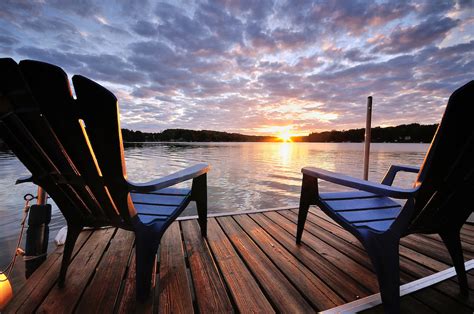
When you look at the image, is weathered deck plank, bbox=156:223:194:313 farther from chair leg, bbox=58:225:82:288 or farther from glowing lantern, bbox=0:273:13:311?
glowing lantern, bbox=0:273:13:311

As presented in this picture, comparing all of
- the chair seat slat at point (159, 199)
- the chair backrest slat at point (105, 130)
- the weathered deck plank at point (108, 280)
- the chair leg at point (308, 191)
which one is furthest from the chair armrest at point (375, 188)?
the weathered deck plank at point (108, 280)

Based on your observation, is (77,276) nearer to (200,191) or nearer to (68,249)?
(68,249)

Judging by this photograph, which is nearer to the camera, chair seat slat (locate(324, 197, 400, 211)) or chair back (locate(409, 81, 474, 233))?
chair back (locate(409, 81, 474, 233))

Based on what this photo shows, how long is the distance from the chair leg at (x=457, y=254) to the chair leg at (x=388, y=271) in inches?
22.0

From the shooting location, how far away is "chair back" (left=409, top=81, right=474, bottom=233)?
0.88 m

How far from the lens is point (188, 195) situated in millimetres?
1793

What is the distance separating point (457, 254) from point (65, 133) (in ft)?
7.93

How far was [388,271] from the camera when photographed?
1.02 meters

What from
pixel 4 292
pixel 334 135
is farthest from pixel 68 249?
pixel 334 135

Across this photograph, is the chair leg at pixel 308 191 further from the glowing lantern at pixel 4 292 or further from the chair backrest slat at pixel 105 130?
the glowing lantern at pixel 4 292

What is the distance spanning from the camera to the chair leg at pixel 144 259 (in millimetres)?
1098

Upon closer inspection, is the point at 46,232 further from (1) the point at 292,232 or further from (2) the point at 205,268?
(1) the point at 292,232

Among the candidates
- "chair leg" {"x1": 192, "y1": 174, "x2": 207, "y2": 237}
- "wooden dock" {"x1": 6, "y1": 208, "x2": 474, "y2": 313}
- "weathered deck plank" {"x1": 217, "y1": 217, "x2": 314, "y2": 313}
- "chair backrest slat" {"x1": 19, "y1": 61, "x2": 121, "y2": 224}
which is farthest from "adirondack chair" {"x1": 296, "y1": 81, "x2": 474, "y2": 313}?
"chair backrest slat" {"x1": 19, "y1": 61, "x2": 121, "y2": 224}

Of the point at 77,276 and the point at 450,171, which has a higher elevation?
the point at 450,171
